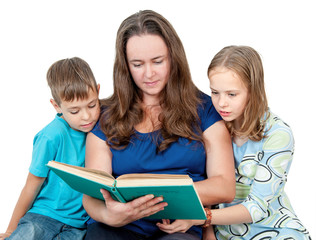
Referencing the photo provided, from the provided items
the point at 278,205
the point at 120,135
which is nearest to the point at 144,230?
the point at 120,135

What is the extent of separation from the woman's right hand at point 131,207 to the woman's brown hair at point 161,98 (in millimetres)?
478

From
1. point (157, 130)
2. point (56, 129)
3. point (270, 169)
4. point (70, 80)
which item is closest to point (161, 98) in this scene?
point (157, 130)

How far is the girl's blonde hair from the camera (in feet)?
7.32

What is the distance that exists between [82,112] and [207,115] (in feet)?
2.45

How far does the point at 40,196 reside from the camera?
8.31ft

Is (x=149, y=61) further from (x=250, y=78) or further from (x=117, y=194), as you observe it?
(x=117, y=194)

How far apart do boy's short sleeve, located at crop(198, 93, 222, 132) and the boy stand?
2.09 feet

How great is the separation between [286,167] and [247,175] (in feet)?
0.76

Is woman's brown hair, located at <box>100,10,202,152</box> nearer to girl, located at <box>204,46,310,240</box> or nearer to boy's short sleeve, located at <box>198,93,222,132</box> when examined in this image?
boy's short sleeve, located at <box>198,93,222,132</box>

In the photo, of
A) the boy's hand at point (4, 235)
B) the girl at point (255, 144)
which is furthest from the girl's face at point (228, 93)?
the boy's hand at point (4, 235)

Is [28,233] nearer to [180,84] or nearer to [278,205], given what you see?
[180,84]

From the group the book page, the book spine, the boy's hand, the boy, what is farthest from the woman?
the boy's hand

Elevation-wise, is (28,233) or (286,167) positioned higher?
(286,167)

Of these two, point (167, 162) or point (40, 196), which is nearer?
point (167, 162)
